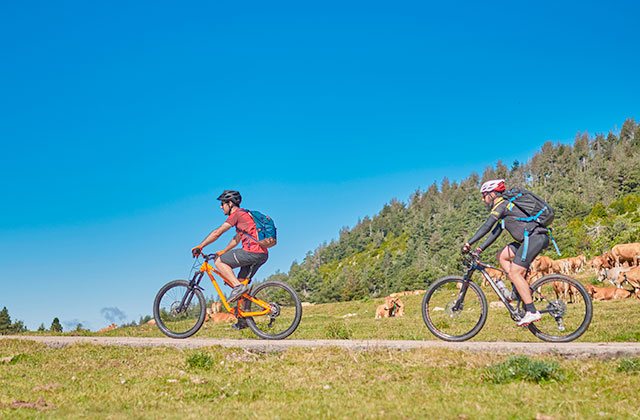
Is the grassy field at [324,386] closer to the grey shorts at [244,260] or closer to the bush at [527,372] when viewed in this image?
the bush at [527,372]

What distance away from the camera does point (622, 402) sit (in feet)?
21.9

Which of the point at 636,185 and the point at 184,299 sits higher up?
the point at 636,185

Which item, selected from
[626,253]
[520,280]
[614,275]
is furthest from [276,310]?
[626,253]

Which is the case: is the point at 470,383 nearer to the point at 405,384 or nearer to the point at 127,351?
the point at 405,384

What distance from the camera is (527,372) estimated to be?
25.2 ft

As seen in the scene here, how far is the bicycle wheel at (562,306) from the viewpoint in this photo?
35.3ft

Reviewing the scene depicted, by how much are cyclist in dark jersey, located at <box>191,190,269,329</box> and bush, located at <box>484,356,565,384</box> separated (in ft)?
19.6

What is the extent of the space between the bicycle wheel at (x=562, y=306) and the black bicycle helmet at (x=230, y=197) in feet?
20.2

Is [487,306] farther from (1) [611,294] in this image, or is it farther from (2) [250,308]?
(1) [611,294]

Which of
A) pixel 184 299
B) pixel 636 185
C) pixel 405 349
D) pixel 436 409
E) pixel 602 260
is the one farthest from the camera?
pixel 636 185

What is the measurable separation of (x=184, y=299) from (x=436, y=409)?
7899mm

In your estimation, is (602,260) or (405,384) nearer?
(405,384)

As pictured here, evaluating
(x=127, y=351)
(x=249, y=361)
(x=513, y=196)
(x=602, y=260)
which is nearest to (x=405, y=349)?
(x=249, y=361)

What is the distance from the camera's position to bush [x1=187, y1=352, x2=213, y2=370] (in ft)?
30.8
